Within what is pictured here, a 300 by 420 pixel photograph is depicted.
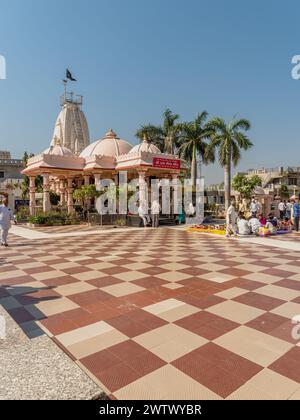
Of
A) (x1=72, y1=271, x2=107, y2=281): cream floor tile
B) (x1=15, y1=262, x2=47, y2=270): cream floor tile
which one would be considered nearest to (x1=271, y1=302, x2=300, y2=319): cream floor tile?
(x1=72, y1=271, x2=107, y2=281): cream floor tile

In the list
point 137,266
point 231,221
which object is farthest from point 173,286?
point 231,221

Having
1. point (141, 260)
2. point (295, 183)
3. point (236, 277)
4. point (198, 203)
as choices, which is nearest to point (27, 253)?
point (141, 260)

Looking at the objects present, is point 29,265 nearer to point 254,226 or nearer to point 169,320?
point 169,320

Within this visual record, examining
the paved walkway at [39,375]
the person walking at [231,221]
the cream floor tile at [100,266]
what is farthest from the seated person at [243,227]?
the paved walkway at [39,375]

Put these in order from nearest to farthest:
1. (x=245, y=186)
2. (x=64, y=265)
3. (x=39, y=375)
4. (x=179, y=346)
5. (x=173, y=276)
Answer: (x=39, y=375) < (x=179, y=346) < (x=173, y=276) < (x=64, y=265) < (x=245, y=186)

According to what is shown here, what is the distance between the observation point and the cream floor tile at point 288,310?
406cm

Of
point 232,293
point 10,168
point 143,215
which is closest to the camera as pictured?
point 232,293

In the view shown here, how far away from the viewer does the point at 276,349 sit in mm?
3141

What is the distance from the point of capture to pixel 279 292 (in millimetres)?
5000

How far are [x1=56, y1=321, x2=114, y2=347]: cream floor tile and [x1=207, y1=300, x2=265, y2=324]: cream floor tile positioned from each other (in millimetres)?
1585

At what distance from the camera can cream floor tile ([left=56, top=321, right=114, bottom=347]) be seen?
3.37 m

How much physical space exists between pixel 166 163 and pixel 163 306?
18.7 m
